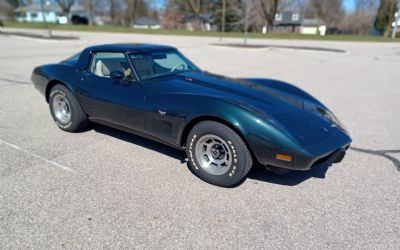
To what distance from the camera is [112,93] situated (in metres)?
3.67

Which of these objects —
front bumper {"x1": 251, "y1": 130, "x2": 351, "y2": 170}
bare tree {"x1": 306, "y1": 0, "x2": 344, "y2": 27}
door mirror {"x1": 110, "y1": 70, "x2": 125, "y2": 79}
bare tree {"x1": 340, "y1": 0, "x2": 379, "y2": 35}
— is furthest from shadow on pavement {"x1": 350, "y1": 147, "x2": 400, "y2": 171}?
bare tree {"x1": 340, "y1": 0, "x2": 379, "y2": 35}

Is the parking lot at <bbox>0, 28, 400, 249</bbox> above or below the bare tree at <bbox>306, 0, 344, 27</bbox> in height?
below

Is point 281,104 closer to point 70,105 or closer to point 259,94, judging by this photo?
point 259,94

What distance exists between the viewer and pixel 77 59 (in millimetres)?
4305

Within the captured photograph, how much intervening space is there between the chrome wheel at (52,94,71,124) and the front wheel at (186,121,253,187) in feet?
7.27

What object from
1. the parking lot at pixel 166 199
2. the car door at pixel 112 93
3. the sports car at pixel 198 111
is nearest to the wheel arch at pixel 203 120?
the sports car at pixel 198 111

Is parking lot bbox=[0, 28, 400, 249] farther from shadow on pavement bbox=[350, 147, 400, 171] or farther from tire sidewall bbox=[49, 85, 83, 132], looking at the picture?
tire sidewall bbox=[49, 85, 83, 132]

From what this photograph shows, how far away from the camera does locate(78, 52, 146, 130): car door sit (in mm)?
3486

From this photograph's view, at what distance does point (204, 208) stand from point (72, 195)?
4.14 ft

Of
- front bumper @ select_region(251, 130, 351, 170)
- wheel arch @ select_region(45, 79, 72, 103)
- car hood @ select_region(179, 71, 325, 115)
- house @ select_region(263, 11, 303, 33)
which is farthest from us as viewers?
house @ select_region(263, 11, 303, 33)

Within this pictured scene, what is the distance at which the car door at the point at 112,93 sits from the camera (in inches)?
137

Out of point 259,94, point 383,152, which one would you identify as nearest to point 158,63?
point 259,94

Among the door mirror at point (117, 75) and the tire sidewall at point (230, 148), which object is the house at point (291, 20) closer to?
the door mirror at point (117, 75)

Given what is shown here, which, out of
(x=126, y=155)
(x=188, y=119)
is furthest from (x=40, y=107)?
(x=188, y=119)
